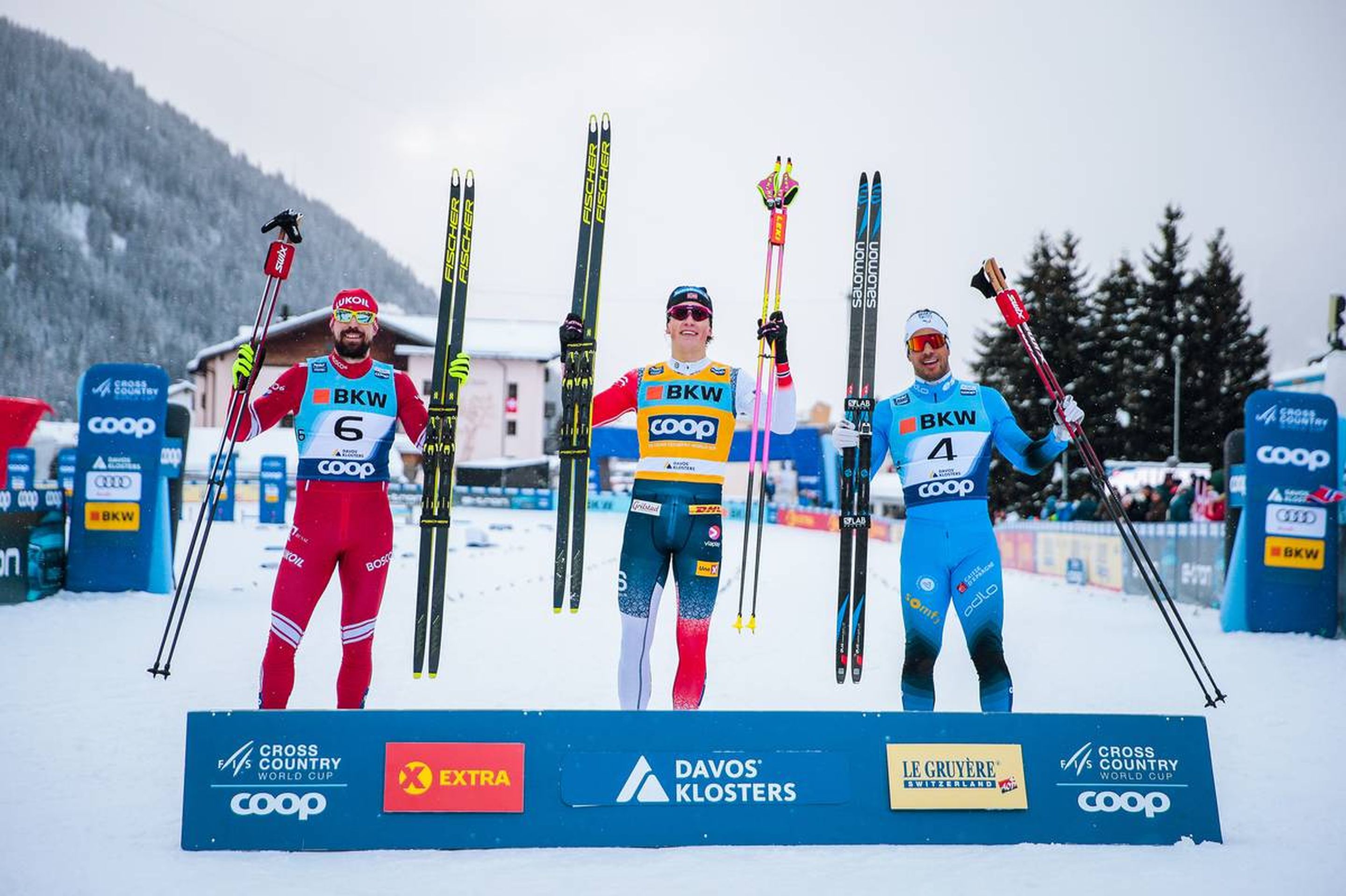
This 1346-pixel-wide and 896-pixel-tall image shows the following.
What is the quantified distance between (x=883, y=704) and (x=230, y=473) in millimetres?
26487

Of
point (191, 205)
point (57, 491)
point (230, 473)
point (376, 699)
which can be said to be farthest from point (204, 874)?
point (191, 205)

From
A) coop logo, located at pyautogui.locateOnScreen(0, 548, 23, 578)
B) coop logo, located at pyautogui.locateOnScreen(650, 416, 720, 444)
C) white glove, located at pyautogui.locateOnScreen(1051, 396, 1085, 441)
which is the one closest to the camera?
coop logo, located at pyautogui.locateOnScreen(650, 416, 720, 444)

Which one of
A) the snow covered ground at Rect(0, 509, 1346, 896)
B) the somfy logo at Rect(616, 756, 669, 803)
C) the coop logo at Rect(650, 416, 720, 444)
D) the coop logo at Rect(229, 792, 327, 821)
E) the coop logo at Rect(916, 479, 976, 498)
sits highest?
the coop logo at Rect(650, 416, 720, 444)

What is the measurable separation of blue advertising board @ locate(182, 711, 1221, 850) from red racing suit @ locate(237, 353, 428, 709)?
Answer: 1.11 meters

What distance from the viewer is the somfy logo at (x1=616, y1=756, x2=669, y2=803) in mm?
3734

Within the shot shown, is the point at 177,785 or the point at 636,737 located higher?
the point at 636,737

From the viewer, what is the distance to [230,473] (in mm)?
28828

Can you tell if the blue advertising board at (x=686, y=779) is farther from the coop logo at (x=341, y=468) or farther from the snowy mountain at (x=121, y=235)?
the snowy mountain at (x=121, y=235)

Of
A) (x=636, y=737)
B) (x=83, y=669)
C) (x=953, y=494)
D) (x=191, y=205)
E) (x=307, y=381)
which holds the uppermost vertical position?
(x=191, y=205)

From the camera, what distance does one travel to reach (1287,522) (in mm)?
10789

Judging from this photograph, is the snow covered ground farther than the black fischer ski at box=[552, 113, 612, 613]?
No

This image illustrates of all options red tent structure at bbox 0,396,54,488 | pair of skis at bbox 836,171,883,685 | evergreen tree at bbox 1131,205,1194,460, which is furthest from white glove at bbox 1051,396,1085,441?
evergreen tree at bbox 1131,205,1194,460

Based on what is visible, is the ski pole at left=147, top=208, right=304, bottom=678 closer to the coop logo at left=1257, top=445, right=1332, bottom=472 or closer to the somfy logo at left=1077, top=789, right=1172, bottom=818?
the somfy logo at left=1077, top=789, right=1172, bottom=818

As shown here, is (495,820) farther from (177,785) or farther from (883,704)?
(883,704)
